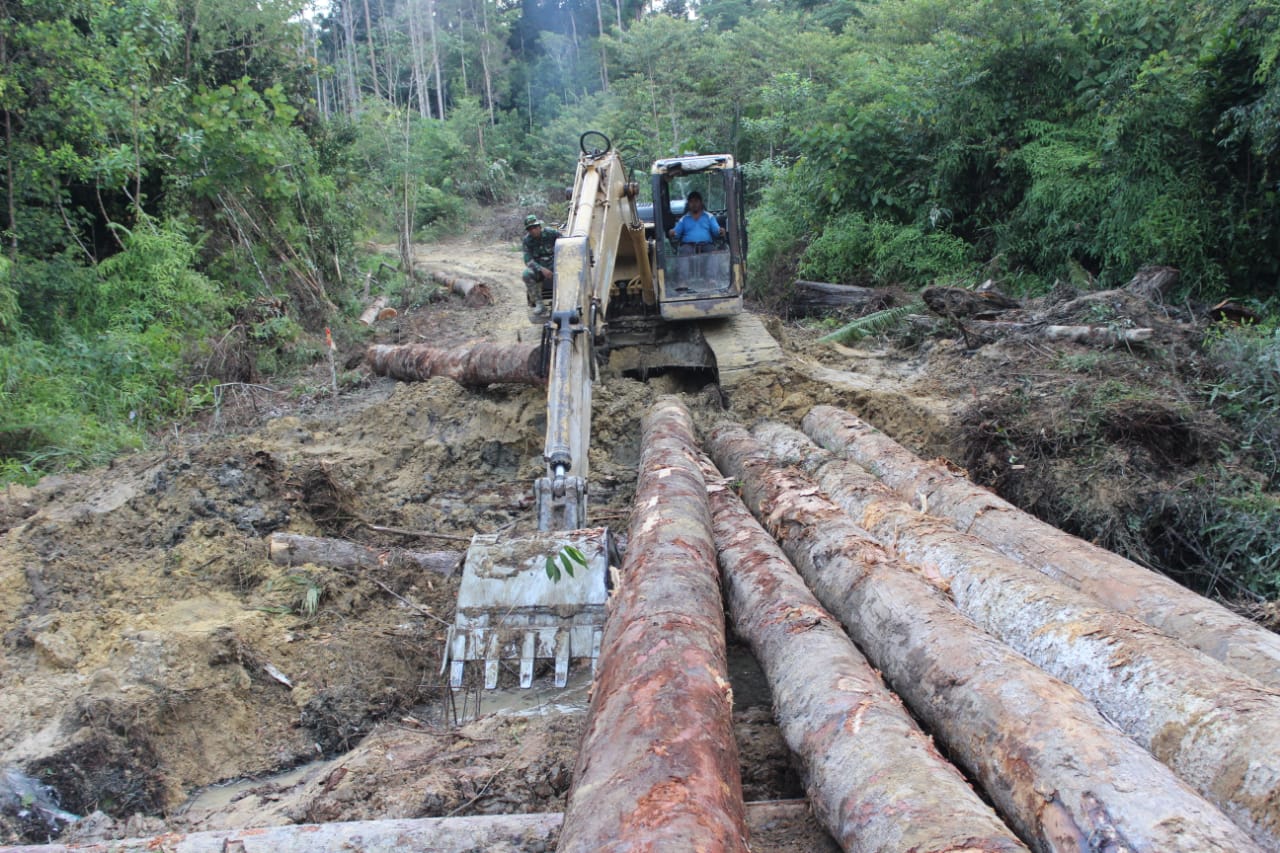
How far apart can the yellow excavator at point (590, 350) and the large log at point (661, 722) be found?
0.53 meters

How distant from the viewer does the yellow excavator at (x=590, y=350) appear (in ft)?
13.6

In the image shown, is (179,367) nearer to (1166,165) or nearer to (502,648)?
(502,648)

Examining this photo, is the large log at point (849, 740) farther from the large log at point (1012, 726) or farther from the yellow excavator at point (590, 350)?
the yellow excavator at point (590, 350)

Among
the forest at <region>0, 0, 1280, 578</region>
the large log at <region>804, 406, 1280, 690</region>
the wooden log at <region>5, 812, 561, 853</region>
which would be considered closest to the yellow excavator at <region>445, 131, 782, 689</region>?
the wooden log at <region>5, 812, 561, 853</region>

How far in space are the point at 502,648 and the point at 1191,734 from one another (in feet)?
9.56

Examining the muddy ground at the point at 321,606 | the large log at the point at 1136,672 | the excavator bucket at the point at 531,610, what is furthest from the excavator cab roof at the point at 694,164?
the excavator bucket at the point at 531,610

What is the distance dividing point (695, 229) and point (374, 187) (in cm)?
1284

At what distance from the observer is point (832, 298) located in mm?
12992

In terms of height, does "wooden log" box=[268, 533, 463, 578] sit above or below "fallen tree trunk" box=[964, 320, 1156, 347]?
below

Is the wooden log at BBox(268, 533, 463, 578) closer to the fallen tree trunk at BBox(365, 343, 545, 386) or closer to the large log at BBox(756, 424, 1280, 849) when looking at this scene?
the fallen tree trunk at BBox(365, 343, 545, 386)

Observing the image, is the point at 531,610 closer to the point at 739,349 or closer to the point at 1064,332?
the point at 739,349

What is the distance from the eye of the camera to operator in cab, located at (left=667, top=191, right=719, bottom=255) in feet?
29.9

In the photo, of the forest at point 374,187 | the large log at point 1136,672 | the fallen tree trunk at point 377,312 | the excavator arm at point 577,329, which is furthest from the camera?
the fallen tree trunk at point 377,312

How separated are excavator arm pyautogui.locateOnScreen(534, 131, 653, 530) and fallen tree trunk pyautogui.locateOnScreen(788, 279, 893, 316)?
232 inches
